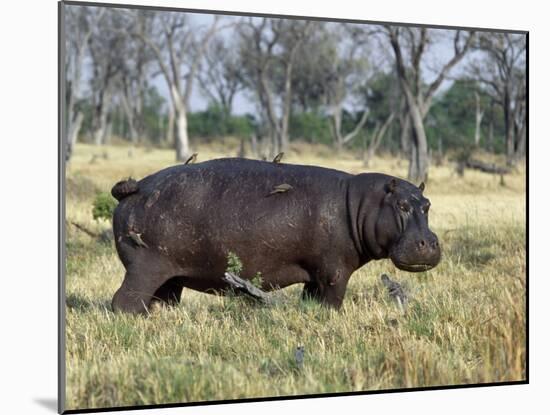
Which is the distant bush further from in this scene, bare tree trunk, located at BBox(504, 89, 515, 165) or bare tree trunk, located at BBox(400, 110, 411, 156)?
bare tree trunk, located at BBox(504, 89, 515, 165)

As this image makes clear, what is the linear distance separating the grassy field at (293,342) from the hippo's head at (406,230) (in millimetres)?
674

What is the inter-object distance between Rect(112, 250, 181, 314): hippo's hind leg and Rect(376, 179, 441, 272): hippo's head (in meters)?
1.88

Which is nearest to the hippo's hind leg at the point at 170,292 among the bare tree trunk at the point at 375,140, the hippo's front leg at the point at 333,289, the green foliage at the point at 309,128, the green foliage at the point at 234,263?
the green foliage at the point at 234,263

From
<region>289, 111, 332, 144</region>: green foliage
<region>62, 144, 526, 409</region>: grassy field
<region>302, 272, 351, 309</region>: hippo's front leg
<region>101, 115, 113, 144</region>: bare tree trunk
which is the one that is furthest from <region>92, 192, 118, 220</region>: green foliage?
<region>101, 115, 113, 144</region>: bare tree trunk

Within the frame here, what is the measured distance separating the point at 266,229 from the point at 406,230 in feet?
3.94

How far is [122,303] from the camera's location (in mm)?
8734

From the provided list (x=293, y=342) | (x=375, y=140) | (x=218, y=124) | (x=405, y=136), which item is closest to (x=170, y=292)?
(x=293, y=342)

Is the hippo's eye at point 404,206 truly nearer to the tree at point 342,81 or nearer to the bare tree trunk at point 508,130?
the bare tree trunk at point 508,130

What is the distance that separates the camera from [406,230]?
857 centimetres

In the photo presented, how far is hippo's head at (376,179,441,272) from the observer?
27.7 feet

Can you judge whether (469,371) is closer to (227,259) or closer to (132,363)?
(227,259)

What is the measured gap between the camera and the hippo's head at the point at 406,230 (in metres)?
8.45

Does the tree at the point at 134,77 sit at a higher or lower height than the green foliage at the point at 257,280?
higher

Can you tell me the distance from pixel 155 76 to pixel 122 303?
30.4 metres
